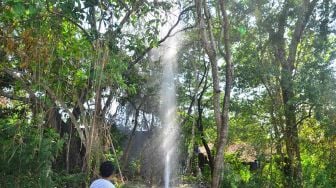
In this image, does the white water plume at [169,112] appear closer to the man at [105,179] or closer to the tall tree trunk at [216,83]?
the tall tree trunk at [216,83]

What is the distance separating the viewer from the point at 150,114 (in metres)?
12.3

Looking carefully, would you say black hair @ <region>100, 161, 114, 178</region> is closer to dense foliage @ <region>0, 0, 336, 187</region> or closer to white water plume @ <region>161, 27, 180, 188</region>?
dense foliage @ <region>0, 0, 336, 187</region>

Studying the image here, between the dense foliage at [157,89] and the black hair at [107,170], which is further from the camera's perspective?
the dense foliage at [157,89]

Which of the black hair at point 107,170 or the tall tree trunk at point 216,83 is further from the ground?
the tall tree trunk at point 216,83

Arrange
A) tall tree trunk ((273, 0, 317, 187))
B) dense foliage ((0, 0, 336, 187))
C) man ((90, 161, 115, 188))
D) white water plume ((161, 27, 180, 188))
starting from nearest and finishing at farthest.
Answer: man ((90, 161, 115, 188))
dense foliage ((0, 0, 336, 187))
tall tree trunk ((273, 0, 317, 187))
white water plume ((161, 27, 180, 188))

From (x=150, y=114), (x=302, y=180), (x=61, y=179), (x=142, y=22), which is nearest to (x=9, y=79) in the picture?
(x=61, y=179)

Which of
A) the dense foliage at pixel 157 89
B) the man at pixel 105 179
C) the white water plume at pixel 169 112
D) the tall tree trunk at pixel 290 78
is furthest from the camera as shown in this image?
the white water plume at pixel 169 112

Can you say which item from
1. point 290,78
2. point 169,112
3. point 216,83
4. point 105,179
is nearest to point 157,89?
point 169,112

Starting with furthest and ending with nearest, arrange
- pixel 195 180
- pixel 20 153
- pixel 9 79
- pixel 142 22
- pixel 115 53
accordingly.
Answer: pixel 195 180 → pixel 9 79 → pixel 142 22 → pixel 20 153 → pixel 115 53

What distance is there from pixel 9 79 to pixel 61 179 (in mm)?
2358

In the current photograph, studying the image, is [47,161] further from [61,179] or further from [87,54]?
[87,54]

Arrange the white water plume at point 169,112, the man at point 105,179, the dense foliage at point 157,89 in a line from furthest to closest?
the white water plume at point 169,112, the dense foliage at point 157,89, the man at point 105,179

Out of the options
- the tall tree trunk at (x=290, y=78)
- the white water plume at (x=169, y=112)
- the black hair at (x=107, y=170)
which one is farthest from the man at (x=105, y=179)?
the white water plume at (x=169, y=112)

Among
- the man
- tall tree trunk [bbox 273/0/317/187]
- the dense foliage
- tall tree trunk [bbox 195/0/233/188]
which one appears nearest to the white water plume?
the dense foliage
